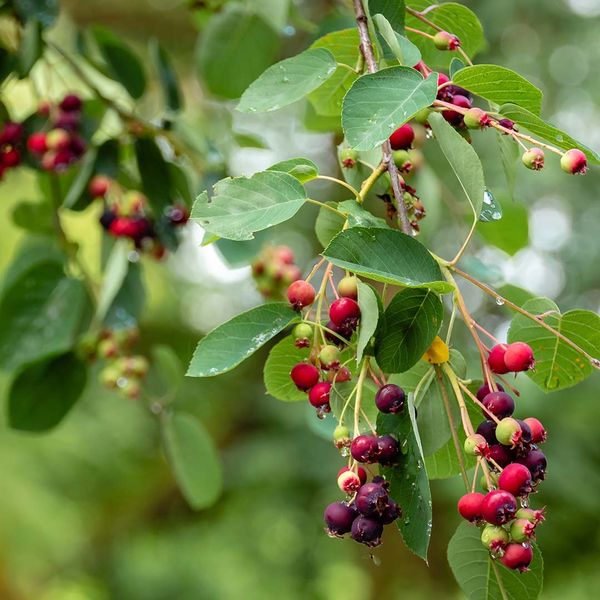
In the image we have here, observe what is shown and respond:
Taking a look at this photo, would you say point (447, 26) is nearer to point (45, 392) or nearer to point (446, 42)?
point (446, 42)

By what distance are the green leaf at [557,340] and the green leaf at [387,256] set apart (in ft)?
0.32

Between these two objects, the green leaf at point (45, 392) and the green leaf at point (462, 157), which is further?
the green leaf at point (45, 392)

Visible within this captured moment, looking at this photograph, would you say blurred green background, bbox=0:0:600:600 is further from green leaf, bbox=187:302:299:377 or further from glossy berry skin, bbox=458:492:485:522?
glossy berry skin, bbox=458:492:485:522

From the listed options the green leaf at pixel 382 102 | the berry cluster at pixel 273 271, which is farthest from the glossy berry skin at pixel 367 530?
the berry cluster at pixel 273 271

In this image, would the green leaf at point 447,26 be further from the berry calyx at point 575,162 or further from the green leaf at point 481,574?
the green leaf at point 481,574

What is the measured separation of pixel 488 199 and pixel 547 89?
2.70 m

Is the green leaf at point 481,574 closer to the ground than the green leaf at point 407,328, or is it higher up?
closer to the ground

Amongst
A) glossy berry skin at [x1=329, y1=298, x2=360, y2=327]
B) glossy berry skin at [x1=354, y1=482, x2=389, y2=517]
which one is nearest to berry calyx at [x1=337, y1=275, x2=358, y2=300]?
glossy berry skin at [x1=329, y1=298, x2=360, y2=327]

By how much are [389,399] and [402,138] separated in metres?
0.20

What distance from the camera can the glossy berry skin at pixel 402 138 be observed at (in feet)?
1.90

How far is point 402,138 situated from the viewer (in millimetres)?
583

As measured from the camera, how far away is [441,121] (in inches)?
20.3

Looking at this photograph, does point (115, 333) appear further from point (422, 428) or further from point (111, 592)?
point (111, 592)

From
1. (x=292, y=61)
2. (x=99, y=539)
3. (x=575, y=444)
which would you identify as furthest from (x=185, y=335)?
(x=292, y=61)
